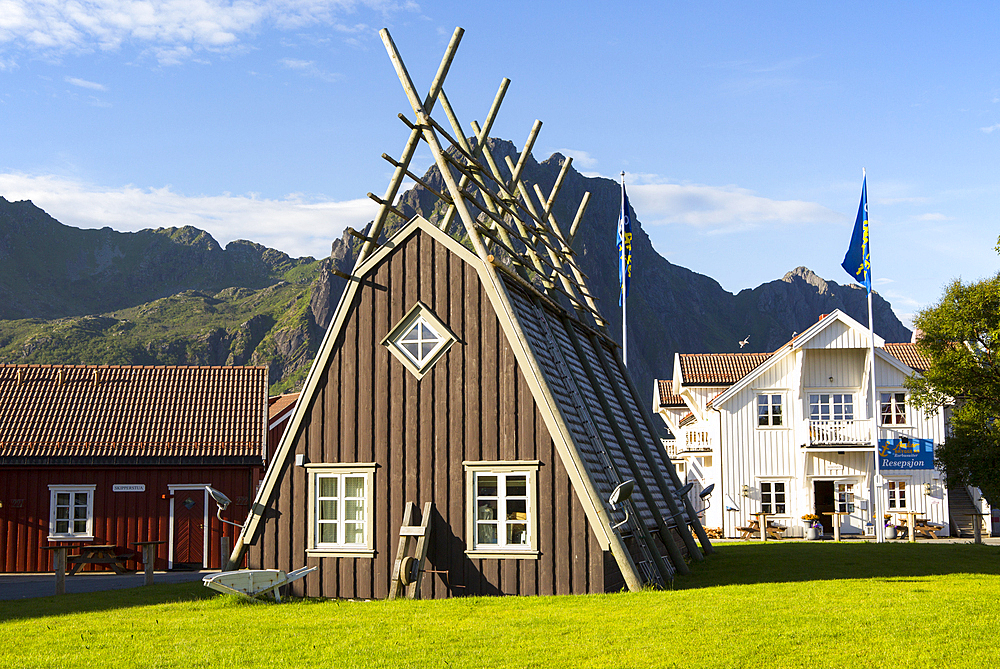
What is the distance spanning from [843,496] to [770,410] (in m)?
4.64

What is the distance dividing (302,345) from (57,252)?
249 ft

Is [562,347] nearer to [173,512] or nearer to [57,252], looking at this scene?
[173,512]

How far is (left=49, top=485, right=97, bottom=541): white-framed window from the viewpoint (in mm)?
26125

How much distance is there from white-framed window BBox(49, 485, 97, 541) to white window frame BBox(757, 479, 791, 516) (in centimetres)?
2620

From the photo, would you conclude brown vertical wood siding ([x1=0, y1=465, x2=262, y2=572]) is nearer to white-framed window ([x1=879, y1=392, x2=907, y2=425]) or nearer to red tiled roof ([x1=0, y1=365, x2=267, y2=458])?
red tiled roof ([x1=0, y1=365, x2=267, y2=458])

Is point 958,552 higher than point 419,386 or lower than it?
lower

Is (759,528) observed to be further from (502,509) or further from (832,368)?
(502,509)

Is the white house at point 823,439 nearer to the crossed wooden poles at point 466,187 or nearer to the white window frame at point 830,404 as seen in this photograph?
the white window frame at point 830,404

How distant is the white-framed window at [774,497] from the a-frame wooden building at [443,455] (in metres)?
22.5

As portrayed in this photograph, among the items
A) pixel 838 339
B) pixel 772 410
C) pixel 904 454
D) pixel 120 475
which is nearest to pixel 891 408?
pixel 904 454

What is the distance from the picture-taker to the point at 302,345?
6038 inches

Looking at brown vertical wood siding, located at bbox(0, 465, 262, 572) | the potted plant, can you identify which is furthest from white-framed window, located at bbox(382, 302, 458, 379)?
the potted plant

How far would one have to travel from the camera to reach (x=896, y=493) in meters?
38.0

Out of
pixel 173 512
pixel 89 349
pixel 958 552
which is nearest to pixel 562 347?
pixel 958 552
